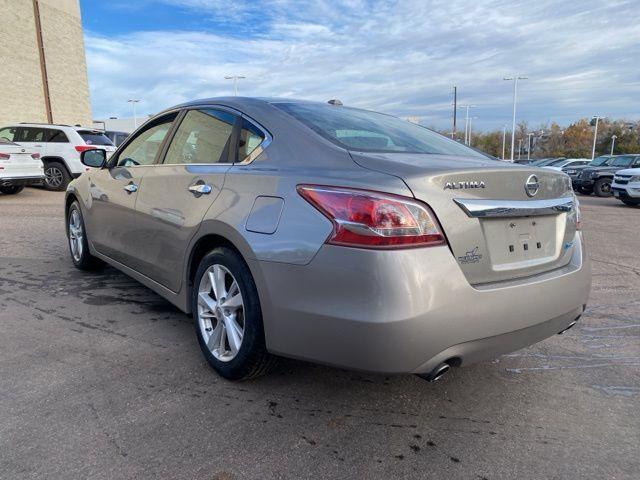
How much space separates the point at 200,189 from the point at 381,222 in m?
1.36

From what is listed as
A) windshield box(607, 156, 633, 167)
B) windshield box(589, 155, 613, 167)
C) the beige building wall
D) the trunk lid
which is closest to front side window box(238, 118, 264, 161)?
the trunk lid

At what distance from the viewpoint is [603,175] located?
756 inches

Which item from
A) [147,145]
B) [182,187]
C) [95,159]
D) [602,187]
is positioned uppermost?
[147,145]

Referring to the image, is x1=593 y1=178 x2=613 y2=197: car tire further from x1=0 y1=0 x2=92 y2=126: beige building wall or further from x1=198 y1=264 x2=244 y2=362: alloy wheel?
x1=0 y1=0 x2=92 y2=126: beige building wall

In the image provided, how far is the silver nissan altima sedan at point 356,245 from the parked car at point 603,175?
732 inches

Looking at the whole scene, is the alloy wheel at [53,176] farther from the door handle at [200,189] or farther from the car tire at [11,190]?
the door handle at [200,189]

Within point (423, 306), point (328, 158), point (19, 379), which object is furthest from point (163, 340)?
point (423, 306)

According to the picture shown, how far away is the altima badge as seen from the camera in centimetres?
230

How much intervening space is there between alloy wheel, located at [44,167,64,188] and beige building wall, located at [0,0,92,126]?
1620 cm

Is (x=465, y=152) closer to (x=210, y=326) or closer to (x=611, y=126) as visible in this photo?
(x=210, y=326)

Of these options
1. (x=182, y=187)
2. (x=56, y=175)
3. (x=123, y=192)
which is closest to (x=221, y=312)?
(x=182, y=187)

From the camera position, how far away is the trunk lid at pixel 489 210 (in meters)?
2.27

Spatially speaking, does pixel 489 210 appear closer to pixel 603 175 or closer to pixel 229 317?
pixel 229 317

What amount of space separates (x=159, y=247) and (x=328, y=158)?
1.59m
